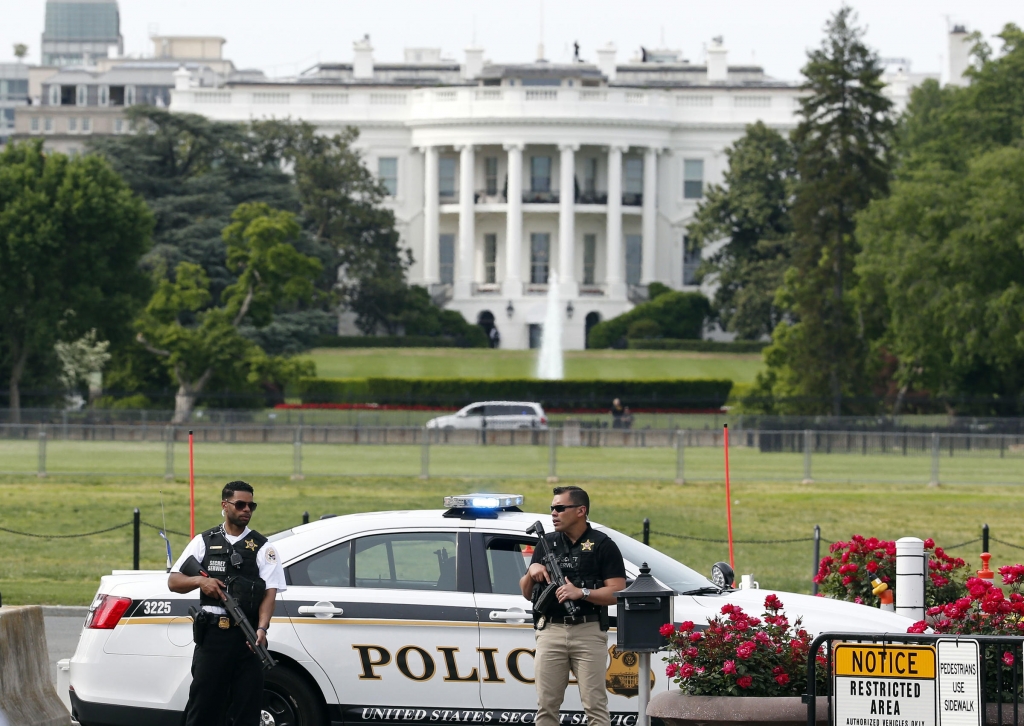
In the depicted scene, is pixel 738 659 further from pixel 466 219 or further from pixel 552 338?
pixel 466 219

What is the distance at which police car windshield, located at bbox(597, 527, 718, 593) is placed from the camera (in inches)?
447

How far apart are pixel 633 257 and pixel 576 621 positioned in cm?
9165

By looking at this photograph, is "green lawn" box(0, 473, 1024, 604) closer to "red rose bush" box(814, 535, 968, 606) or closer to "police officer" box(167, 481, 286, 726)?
"red rose bush" box(814, 535, 968, 606)

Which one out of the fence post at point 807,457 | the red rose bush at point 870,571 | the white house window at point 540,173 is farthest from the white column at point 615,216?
the red rose bush at point 870,571

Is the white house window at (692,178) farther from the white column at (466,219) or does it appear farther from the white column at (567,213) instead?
the white column at (466,219)

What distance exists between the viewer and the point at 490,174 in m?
102

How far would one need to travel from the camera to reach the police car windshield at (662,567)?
11344mm

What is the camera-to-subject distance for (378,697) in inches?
431

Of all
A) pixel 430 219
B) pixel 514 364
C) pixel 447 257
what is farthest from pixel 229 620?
pixel 447 257

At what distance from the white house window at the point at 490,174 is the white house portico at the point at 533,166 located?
0.08 meters

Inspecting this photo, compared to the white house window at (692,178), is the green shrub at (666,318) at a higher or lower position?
lower

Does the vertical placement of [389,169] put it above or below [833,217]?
above

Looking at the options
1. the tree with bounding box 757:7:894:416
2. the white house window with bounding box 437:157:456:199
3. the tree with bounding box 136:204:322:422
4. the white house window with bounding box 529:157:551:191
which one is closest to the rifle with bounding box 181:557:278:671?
the tree with bounding box 136:204:322:422

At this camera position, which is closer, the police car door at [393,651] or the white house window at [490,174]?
the police car door at [393,651]
